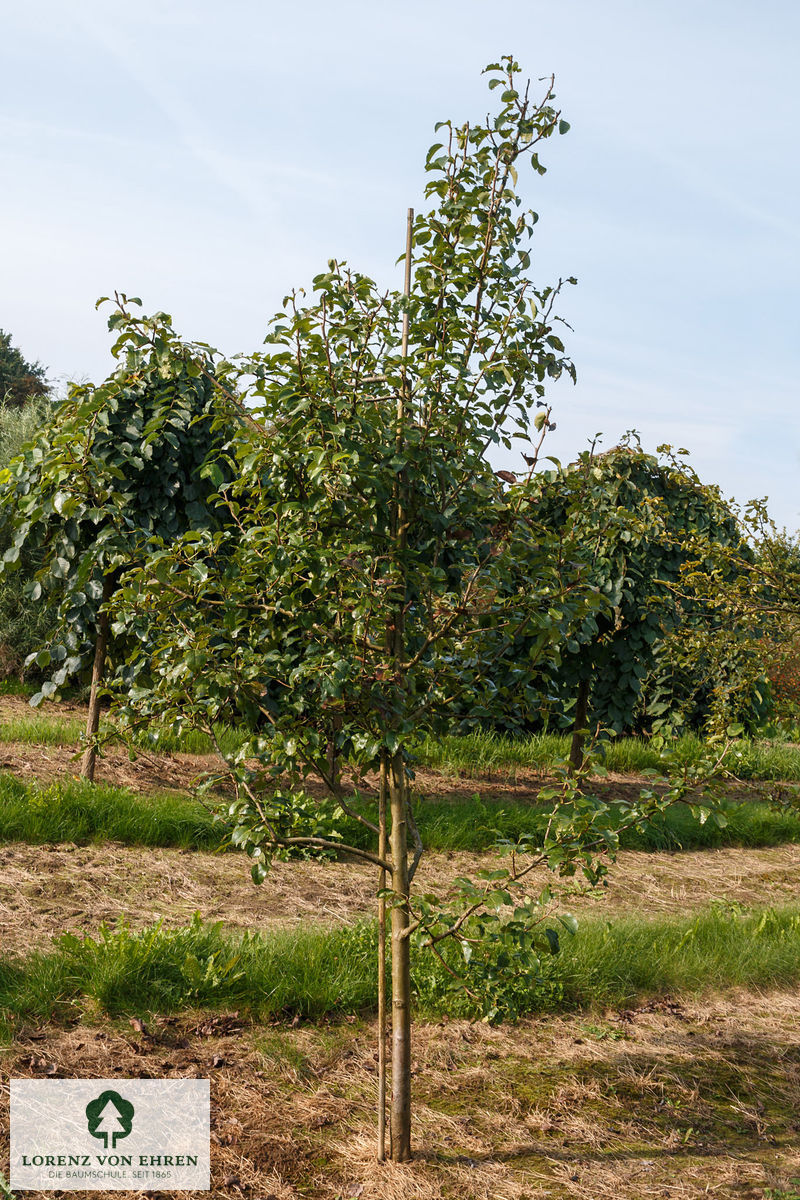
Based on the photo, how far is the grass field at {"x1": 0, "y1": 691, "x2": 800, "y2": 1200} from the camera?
9.12ft

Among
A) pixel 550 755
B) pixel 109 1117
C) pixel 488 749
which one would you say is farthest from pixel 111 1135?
pixel 550 755

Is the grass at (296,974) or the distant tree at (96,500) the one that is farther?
the distant tree at (96,500)

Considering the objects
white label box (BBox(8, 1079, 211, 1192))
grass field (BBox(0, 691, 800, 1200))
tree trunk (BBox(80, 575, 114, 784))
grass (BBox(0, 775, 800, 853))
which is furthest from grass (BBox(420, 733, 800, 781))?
white label box (BBox(8, 1079, 211, 1192))

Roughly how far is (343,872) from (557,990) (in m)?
1.83

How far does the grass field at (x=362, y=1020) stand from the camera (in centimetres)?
278

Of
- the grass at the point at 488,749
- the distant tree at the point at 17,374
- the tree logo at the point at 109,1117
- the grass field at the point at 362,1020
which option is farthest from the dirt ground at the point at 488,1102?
the distant tree at the point at 17,374

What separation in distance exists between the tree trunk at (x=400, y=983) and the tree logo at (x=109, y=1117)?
808mm

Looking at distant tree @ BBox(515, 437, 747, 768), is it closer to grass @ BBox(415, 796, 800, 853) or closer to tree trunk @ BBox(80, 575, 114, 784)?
grass @ BBox(415, 796, 800, 853)

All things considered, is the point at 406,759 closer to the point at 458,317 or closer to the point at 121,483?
the point at 458,317

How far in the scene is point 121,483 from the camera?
647cm

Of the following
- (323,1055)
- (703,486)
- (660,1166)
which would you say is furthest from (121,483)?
(660,1166)

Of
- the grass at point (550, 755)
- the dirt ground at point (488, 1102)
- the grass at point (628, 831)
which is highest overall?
the grass at point (550, 755)

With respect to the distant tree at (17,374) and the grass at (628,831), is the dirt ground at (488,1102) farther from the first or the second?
the distant tree at (17,374)

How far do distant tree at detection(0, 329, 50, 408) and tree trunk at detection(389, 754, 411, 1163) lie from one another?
22846mm
